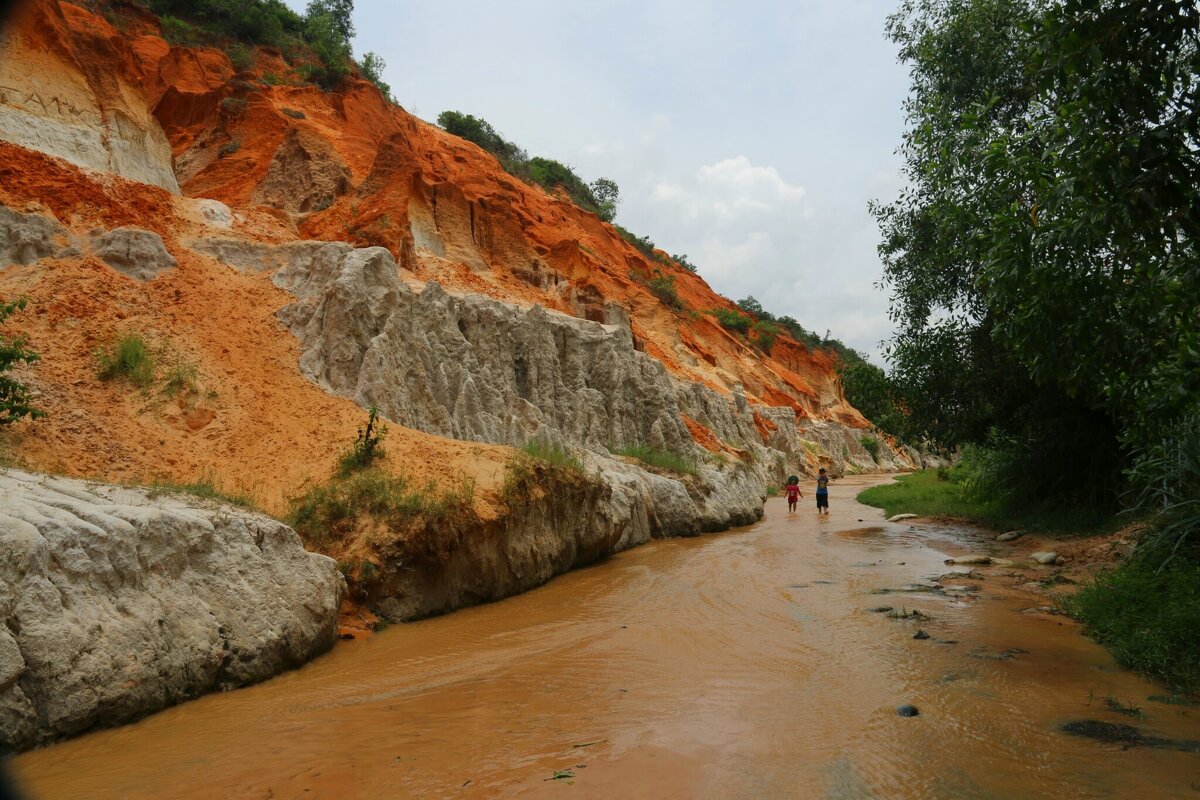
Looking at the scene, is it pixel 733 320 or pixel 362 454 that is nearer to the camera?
pixel 362 454

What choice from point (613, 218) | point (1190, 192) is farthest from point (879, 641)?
point (613, 218)

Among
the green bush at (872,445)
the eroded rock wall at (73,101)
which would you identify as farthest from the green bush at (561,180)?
the eroded rock wall at (73,101)

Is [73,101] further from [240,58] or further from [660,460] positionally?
[240,58]

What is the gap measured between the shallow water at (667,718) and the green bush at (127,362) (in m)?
6.14

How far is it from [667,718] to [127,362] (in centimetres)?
980

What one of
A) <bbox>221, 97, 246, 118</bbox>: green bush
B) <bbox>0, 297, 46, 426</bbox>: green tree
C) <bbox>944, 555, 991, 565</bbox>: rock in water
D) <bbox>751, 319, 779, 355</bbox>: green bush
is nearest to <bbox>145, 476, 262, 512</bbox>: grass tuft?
<bbox>0, 297, 46, 426</bbox>: green tree

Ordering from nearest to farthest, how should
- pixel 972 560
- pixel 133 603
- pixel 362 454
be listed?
pixel 133 603
pixel 362 454
pixel 972 560

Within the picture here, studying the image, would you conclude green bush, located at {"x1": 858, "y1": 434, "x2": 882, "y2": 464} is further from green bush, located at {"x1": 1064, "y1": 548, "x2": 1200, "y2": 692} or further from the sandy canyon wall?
green bush, located at {"x1": 1064, "y1": 548, "x2": 1200, "y2": 692}

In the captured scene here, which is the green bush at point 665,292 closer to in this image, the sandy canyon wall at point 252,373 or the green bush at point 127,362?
the sandy canyon wall at point 252,373

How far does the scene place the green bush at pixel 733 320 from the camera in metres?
59.4

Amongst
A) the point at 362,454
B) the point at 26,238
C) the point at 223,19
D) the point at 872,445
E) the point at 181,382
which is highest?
the point at 223,19

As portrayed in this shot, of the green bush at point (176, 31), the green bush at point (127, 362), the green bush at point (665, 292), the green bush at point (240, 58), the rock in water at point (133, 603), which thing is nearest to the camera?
the rock in water at point (133, 603)

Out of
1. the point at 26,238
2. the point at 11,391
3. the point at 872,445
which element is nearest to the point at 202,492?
the point at 11,391

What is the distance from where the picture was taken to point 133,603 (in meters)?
5.13
